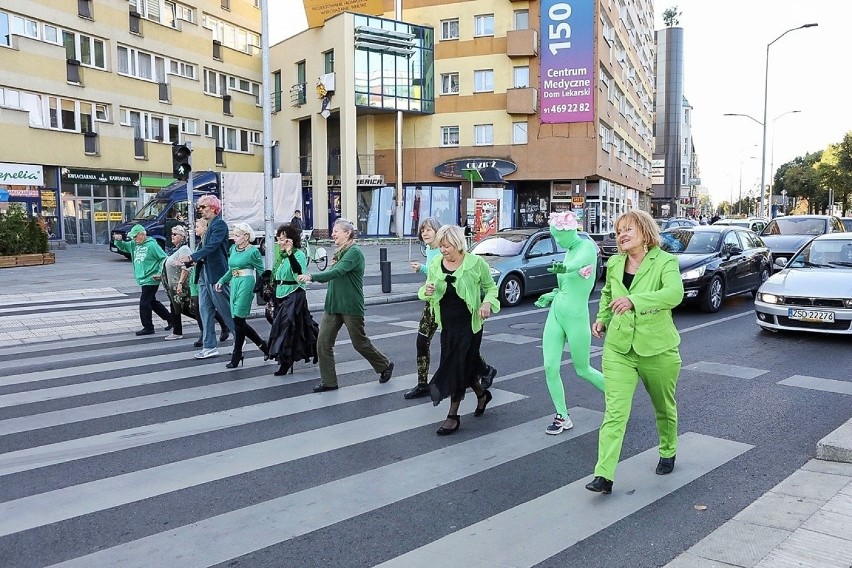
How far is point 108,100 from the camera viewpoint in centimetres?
3341

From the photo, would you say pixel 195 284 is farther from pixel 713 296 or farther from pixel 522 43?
pixel 522 43

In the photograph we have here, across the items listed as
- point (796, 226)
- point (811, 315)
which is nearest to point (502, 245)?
point (811, 315)

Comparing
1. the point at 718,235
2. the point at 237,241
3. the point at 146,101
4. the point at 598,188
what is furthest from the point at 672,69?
the point at 237,241

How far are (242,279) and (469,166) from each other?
32.0 m

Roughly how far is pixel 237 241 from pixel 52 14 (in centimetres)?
2854

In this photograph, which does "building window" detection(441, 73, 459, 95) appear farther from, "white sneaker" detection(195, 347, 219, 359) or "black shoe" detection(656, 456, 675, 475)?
"black shoe" detection(656, 456, 675, 475)

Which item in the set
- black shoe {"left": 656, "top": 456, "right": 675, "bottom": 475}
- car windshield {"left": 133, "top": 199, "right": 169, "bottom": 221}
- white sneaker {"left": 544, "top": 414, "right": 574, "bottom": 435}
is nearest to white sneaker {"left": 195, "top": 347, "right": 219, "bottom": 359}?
white sneaker {"left": 544, "top": 414, "right": 574, "bottom": 435}

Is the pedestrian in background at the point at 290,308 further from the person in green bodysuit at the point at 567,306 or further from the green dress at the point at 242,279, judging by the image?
the person in green bodysuit at the point at 567,306

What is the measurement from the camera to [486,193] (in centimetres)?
3906

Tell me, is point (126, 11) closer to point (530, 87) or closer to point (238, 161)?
point (238, 161)

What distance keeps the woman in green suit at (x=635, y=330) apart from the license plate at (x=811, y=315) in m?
6.17

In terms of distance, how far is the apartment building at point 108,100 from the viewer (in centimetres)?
2966

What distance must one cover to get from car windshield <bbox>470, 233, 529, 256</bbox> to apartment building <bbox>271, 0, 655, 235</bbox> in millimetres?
20342

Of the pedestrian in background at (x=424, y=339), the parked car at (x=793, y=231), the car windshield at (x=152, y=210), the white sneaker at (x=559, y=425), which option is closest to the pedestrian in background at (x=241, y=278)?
the pedestrian in background at (x=424, y=339)
